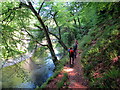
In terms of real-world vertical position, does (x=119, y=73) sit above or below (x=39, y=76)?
above

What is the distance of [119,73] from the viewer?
370cm

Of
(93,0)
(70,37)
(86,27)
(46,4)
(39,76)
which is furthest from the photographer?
(86,27)

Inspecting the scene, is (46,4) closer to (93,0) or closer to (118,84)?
(93,0)

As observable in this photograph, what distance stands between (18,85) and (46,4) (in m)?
11.7

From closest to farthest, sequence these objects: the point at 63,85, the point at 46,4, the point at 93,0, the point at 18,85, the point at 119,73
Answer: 1. the point at 119,73
2. the point at 93,0
3. the point at 63,85
4. the point at 46,4
5. the point at 18,85

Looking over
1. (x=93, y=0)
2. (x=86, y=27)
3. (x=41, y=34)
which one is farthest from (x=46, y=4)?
(x=86, y=27)

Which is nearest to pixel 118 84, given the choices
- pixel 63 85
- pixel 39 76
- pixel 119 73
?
pixel 119 73

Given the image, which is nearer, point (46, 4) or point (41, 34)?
point (46, 4)

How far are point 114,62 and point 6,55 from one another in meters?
4.95

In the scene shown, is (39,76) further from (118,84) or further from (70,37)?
(118,84)

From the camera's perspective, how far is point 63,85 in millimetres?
5660

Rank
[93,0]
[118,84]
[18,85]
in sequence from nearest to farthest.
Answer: [118,84], [93,0], [18,85]

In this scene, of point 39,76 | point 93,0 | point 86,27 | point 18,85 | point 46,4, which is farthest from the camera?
point 86,27

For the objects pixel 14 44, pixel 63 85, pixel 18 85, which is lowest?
pixel 18 85
